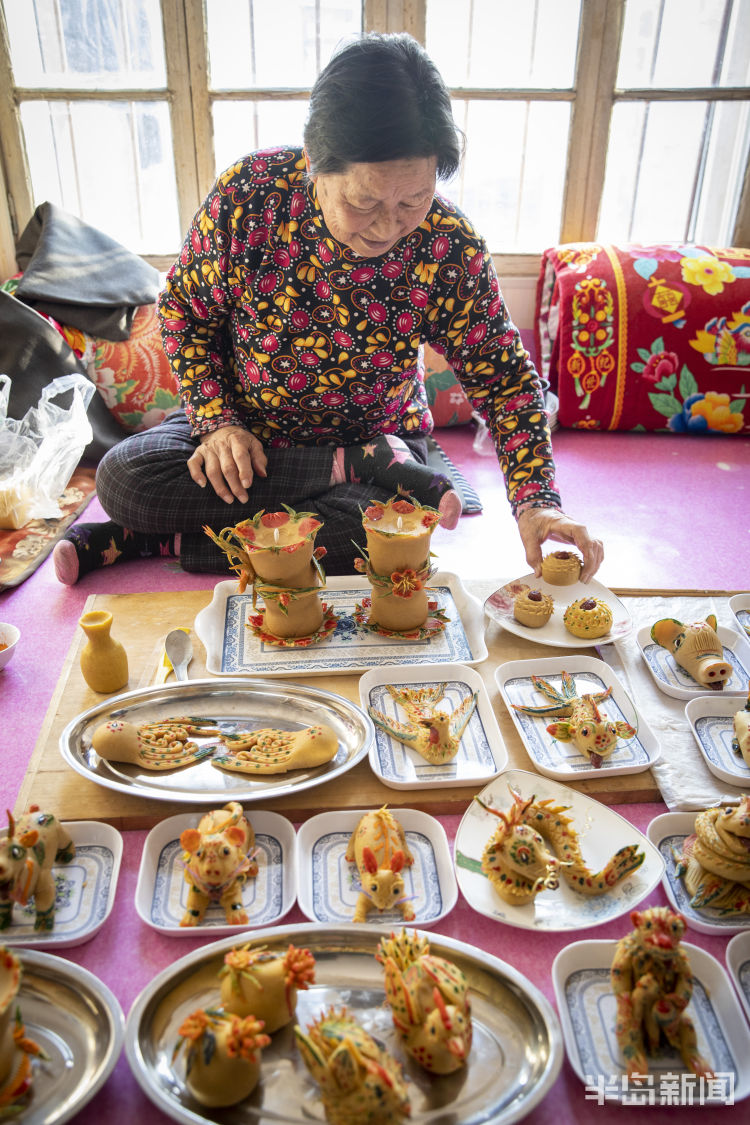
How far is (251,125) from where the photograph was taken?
3113 millimetres

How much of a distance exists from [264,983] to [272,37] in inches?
126

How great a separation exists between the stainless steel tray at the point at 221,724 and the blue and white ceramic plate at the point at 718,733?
0.50m

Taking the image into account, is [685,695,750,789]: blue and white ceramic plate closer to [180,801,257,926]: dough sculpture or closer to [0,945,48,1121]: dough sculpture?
[180,801,257,926]: dough sculpture

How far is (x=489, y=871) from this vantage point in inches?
39.7

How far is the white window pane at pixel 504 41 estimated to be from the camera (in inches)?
119

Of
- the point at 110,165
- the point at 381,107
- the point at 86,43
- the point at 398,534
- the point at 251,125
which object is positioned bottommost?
the point at 398,534

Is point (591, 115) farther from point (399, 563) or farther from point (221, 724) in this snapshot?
point (221, 724)

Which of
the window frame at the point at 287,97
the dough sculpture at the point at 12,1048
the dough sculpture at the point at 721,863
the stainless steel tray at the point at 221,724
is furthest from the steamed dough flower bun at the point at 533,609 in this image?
the window frame at the point at 287,97

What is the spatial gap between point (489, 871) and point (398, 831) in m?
0.12

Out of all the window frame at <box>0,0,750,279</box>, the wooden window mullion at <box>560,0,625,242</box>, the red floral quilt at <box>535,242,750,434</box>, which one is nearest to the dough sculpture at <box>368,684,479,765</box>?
the red floral quilt at <box>535,242,750,434</box>

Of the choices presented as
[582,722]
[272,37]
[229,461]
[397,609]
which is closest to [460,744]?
[582,722]

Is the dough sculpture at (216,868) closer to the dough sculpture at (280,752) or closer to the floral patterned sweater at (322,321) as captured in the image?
the dough sculpture at (280,752)

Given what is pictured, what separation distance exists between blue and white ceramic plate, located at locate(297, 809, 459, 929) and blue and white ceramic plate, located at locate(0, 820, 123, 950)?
239mm

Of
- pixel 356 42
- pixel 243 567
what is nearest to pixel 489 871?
pixel 243 567
